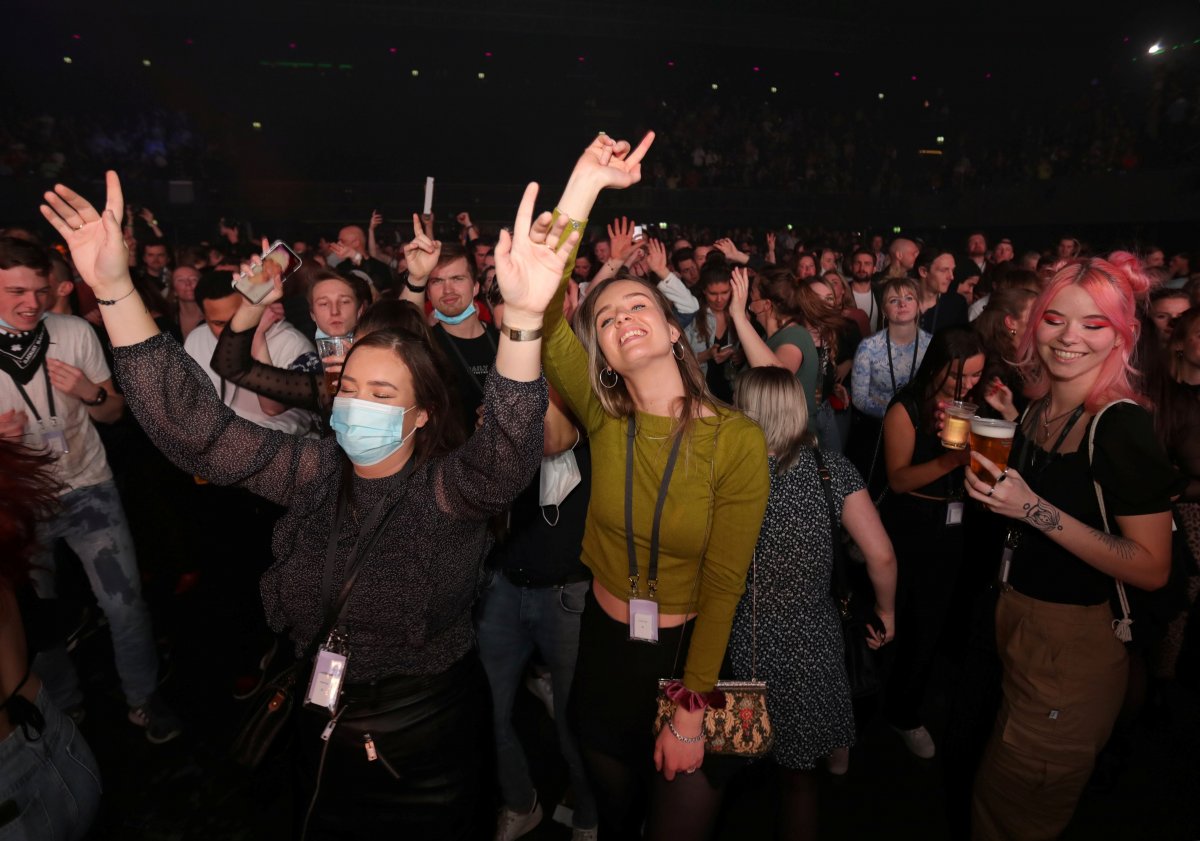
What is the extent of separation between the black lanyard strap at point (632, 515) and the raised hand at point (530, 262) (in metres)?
0.60

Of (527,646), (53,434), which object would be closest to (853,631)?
(527,646)

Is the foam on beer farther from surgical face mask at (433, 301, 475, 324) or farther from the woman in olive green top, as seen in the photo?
surgical face mask at (433, 301, 475, 324)

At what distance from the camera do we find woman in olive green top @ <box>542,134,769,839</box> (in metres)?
1.73

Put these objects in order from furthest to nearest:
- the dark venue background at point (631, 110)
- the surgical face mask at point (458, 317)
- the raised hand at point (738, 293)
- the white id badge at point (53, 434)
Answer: the dark venue background at point (631, 110), the raised hand at point (738, 293), the surgical face mask at point (458, 317), the white id badge at point (53, 434)

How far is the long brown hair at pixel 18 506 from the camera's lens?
131 centimetres

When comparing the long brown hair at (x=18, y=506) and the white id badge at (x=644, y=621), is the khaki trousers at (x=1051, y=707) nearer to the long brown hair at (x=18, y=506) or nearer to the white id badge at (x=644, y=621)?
the white id badge at (x=644, y=621)

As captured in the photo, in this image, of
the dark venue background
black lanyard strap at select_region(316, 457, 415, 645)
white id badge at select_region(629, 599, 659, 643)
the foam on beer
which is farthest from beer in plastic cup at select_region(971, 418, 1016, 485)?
the dark venue background

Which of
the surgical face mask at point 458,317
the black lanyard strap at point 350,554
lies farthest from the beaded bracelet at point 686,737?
the surgical face mask at point 458,317

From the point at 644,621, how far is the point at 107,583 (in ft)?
7.82

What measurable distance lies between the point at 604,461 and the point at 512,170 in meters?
17.2

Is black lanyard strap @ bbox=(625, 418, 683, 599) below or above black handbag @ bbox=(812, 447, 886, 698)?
above

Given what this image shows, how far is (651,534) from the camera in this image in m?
1.79

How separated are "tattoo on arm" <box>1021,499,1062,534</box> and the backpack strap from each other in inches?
6.3

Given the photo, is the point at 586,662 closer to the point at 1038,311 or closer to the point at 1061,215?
the point at 1038,311
